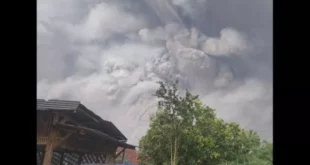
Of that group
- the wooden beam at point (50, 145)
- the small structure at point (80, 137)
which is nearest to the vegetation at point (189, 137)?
the small structure at point (80, 137)

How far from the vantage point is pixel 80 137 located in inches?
78.7

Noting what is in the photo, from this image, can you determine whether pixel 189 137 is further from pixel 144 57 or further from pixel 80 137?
pixel 80 137

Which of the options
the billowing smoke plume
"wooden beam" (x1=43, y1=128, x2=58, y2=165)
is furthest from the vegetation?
"wooden beam" (x1=43, y1=128, x2=58, y2=165)

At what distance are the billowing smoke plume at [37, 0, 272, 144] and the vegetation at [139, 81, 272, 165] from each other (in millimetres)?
55

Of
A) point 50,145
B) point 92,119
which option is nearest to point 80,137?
point 92,119

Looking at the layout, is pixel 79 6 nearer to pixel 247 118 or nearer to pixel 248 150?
pixel 247 118

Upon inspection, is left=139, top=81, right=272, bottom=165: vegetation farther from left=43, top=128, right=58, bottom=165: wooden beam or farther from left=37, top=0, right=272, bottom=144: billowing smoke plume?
left=43, top=128, right=58, bottom=165: wooden beam

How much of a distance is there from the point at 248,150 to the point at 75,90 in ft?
3.37

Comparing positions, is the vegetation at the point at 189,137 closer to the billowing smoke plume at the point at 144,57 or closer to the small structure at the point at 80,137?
the billowing smoke plume at the point at 144,57

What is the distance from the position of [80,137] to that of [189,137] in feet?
2.08

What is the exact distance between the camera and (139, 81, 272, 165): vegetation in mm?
1892

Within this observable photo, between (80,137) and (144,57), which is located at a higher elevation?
(144,57)

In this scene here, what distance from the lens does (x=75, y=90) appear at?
196cm
